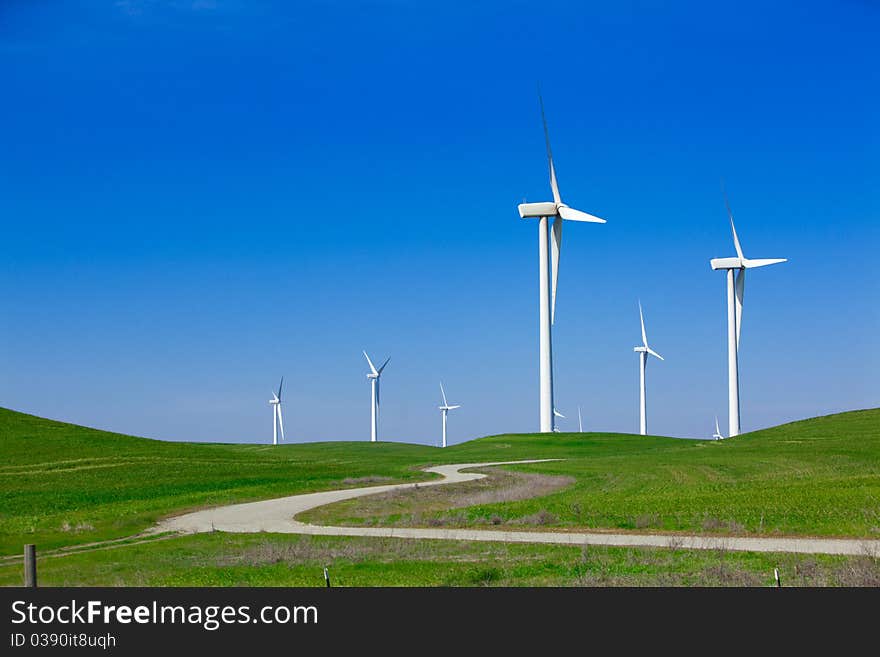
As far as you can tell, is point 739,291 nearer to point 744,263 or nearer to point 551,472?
point 744,263

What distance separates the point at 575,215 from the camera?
96.8 m

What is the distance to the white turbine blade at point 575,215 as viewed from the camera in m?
95.0

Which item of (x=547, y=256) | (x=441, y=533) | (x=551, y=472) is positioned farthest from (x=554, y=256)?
(x=441, y=533)

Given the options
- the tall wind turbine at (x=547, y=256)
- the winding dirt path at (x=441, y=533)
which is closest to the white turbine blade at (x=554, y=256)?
the tall wind turbine at (x=547, y=256)

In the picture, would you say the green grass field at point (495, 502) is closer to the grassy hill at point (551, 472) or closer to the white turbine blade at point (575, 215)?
the grassy hill at point (551, 472)

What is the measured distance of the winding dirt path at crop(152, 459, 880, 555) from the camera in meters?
27.4

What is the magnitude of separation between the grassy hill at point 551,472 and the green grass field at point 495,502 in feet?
0.33

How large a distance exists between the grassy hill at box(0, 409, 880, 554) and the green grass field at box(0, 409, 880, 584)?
100mm

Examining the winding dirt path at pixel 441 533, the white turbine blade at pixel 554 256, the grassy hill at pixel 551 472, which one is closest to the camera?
the winding dirt path at pixel 441 533

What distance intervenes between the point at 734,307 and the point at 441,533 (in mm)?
82688

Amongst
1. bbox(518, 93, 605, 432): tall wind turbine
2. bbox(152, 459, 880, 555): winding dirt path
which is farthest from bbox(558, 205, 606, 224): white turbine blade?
bbox(152, 459, 880, 555): winding dirt path

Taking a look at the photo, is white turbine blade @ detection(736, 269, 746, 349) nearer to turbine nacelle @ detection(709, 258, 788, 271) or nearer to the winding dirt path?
turbine nacelle @ detection(709, 258, 788, 271)
